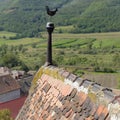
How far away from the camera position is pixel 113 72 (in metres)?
76.9

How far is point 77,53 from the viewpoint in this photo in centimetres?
10244

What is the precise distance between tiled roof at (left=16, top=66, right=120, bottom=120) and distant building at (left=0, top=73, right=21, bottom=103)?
29.5 metres

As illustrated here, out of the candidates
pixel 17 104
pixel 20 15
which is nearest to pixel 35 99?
pixel 17 104

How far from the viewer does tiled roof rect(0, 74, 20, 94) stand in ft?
118

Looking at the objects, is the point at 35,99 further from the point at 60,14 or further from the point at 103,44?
the point at 60,14

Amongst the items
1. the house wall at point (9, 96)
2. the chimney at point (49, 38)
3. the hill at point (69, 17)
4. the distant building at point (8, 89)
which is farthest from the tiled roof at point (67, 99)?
the hill at point (69, 17)

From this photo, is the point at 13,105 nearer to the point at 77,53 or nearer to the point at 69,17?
the point at 77,53

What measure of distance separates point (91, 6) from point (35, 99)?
17294cm

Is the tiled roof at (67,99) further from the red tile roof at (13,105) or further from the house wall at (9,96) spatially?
the house wall at (9,96)

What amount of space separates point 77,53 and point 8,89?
6725 centimetres

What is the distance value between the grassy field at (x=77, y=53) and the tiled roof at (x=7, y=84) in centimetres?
3511

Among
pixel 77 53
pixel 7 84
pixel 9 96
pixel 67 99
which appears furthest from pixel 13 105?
pixel 77 53

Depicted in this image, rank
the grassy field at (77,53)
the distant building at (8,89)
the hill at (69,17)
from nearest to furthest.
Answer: the distant building at (8,89) → the grassy field at (77,53) → the hill at (69,17)

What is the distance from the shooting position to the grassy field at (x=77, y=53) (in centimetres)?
7931
